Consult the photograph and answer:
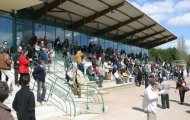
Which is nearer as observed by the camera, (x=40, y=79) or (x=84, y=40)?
(x=40, y=79)

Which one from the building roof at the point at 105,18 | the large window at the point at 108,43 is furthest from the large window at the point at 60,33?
the large window at the point at 108,43

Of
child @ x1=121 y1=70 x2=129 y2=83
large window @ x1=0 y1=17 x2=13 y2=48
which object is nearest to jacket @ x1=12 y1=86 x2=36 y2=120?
large window @ x1=0 y1=17 x2=13 y2=48

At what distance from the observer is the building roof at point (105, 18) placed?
2484 cm

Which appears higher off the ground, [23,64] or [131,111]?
[23,64]

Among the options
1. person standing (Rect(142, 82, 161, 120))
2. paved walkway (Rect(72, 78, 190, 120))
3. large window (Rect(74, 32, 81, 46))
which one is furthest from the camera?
large window (Rect(74, 32, 81, 46))

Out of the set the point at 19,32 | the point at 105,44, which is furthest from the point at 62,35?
the point at 105,44

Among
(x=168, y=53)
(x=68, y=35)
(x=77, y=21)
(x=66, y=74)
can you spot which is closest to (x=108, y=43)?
(x=68, y=35)

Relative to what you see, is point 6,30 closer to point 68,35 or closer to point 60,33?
point 60,33

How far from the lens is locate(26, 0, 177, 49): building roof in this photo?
2484 cm

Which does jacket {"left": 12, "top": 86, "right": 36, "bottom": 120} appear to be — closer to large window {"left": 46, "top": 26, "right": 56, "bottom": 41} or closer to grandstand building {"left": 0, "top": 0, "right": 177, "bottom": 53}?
grandstand building {"left": 0, "top": 0, "right": 177, "bottom": 53}

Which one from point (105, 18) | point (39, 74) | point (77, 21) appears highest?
point (105, 18)

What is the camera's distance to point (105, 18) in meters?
30.3

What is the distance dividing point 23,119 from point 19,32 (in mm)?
17560

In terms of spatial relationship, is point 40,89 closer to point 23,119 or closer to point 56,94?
point 56,94
